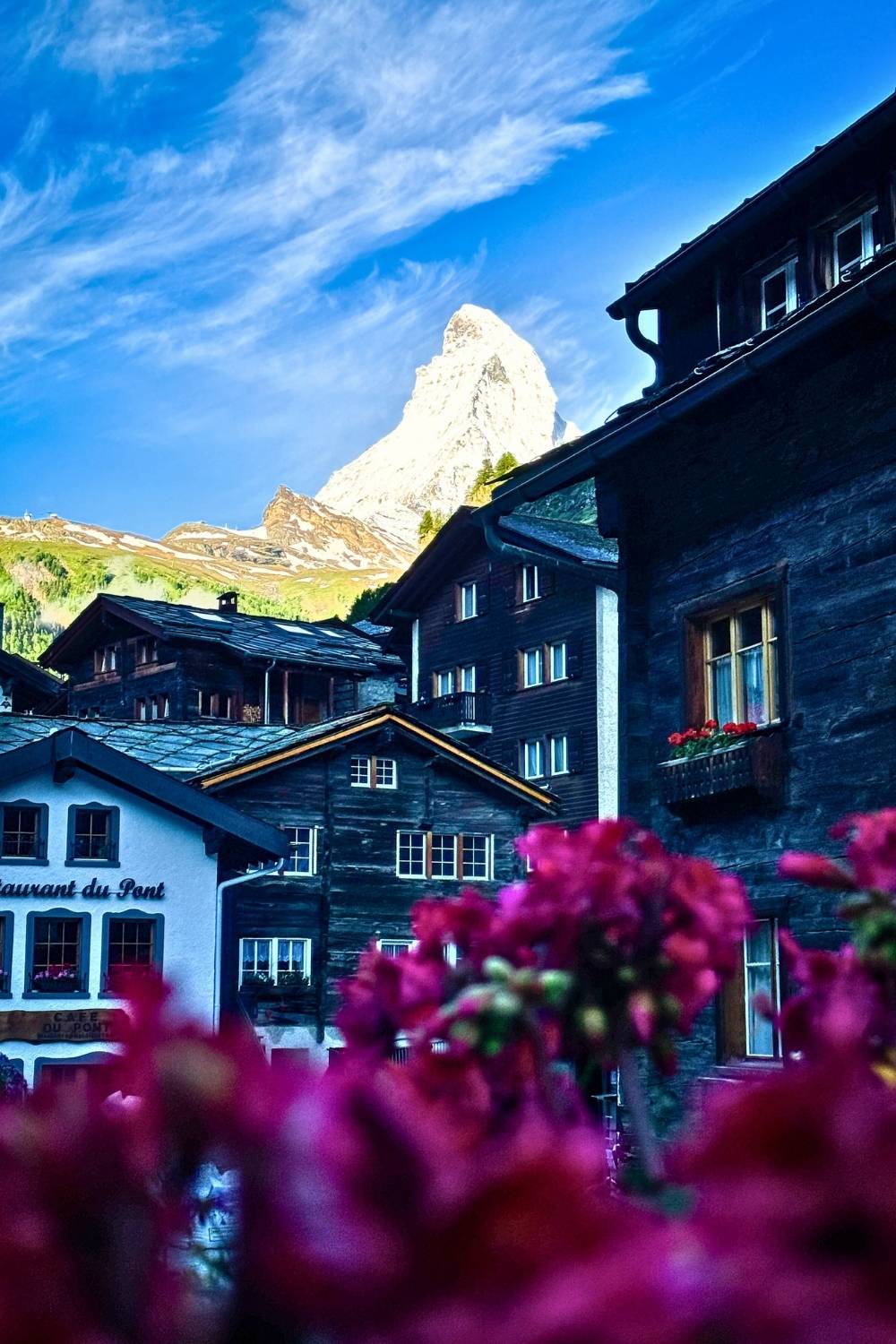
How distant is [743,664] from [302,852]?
21561 mm

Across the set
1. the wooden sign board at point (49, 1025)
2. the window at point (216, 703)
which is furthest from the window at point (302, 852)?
the window at point (216, 703)

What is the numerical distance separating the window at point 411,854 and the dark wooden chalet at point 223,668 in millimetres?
12508

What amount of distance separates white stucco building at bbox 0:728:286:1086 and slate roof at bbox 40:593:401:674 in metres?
19.5

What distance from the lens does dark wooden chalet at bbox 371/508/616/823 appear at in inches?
1459

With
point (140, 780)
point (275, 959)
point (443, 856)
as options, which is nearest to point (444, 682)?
point (443, 856)

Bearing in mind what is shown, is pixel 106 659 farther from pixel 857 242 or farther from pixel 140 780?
pixel 857 242

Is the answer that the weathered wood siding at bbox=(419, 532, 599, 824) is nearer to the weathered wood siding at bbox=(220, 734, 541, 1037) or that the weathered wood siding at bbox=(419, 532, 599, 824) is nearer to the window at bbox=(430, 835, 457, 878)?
the weathered wood siding at bbox=(220, 734, 541, 1037)

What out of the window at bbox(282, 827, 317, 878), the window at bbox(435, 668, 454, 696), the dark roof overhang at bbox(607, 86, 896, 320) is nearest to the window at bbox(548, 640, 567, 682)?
the window at bbox(435, 668, 454, 696)

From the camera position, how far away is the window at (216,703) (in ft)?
153

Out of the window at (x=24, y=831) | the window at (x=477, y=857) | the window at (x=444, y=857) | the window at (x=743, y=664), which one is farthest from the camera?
the window at (x=477, y=857)

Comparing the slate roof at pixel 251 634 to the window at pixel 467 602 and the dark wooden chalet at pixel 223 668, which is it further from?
the window at pixel 467 602

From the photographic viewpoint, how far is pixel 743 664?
12039mm

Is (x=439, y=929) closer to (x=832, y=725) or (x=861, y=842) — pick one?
(x=861, y=842)

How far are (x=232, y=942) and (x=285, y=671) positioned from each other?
2110 centimetres
